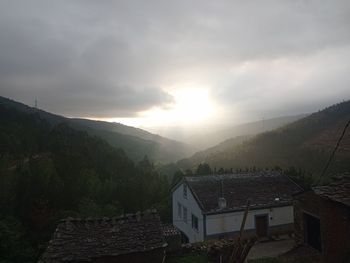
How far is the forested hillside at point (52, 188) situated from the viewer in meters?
26.7

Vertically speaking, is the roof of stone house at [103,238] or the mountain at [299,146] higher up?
the mountain at [299,146]

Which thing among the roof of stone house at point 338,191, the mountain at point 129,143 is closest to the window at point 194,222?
the roof of stone house at point 338,191

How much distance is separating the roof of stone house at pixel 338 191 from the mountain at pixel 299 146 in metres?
37.2

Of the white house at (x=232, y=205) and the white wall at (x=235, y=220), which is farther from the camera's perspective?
the white house at (x=232, y=205)

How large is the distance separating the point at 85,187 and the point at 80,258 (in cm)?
3087

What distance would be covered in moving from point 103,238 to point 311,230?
10542 mm

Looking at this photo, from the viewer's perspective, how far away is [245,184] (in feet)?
85.1

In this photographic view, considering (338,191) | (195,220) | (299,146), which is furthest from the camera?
(299,146)

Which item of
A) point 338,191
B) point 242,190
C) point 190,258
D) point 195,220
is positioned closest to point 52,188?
point 195,220

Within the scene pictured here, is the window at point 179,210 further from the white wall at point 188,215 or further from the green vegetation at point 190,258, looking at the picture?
the green vegetation at point 190,258

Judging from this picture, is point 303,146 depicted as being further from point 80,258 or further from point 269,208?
point 80,258

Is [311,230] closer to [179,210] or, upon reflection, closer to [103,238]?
[103,238]

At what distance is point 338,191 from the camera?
11.5 m

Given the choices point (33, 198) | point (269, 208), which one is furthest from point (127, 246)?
point (33, 198)
